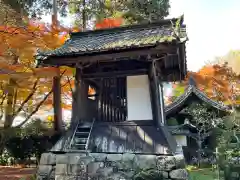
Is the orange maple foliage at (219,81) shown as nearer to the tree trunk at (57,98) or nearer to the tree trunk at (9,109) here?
the tree trunk at (57,98)

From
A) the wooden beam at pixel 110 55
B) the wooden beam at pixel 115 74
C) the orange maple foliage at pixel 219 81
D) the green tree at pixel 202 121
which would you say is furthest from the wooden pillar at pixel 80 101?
the orange maple foliage at pixel 219 81

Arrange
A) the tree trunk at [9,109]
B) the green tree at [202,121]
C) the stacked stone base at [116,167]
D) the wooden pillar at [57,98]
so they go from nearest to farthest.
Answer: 1. the stacked stone base at [116,167]
2. the wooden pillar at [57,98]
3. the tree trunk at [9,109]
4. the green tree at [202,121]

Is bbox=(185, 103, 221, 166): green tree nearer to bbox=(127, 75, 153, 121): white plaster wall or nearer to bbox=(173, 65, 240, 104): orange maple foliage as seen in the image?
bbox=(173, 65, 240, 104): orange maple foliage

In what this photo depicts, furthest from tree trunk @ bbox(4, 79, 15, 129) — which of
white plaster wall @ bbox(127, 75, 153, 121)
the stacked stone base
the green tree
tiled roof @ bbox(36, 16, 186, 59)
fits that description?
the green tree

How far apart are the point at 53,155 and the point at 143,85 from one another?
3095 mm

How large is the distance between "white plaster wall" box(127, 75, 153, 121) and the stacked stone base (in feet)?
3.98

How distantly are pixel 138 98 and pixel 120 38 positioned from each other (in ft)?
6.45

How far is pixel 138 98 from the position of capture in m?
7.02

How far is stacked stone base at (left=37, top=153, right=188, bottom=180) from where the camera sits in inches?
229

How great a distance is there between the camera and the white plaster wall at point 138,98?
6.87m

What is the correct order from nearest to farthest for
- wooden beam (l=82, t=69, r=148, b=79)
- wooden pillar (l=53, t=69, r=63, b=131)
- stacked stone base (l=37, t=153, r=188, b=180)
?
stacked stone base (l=37, t=153, r=188, b=180)
wooden beam (l=82, t=69, r=148, b=79)
wooden pillar (l=53, t=69, r=63, b=131)

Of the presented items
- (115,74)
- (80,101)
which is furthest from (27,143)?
(115,74)

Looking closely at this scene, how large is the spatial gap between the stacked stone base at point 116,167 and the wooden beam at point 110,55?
97.5 inches

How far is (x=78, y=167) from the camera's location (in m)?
6.04
